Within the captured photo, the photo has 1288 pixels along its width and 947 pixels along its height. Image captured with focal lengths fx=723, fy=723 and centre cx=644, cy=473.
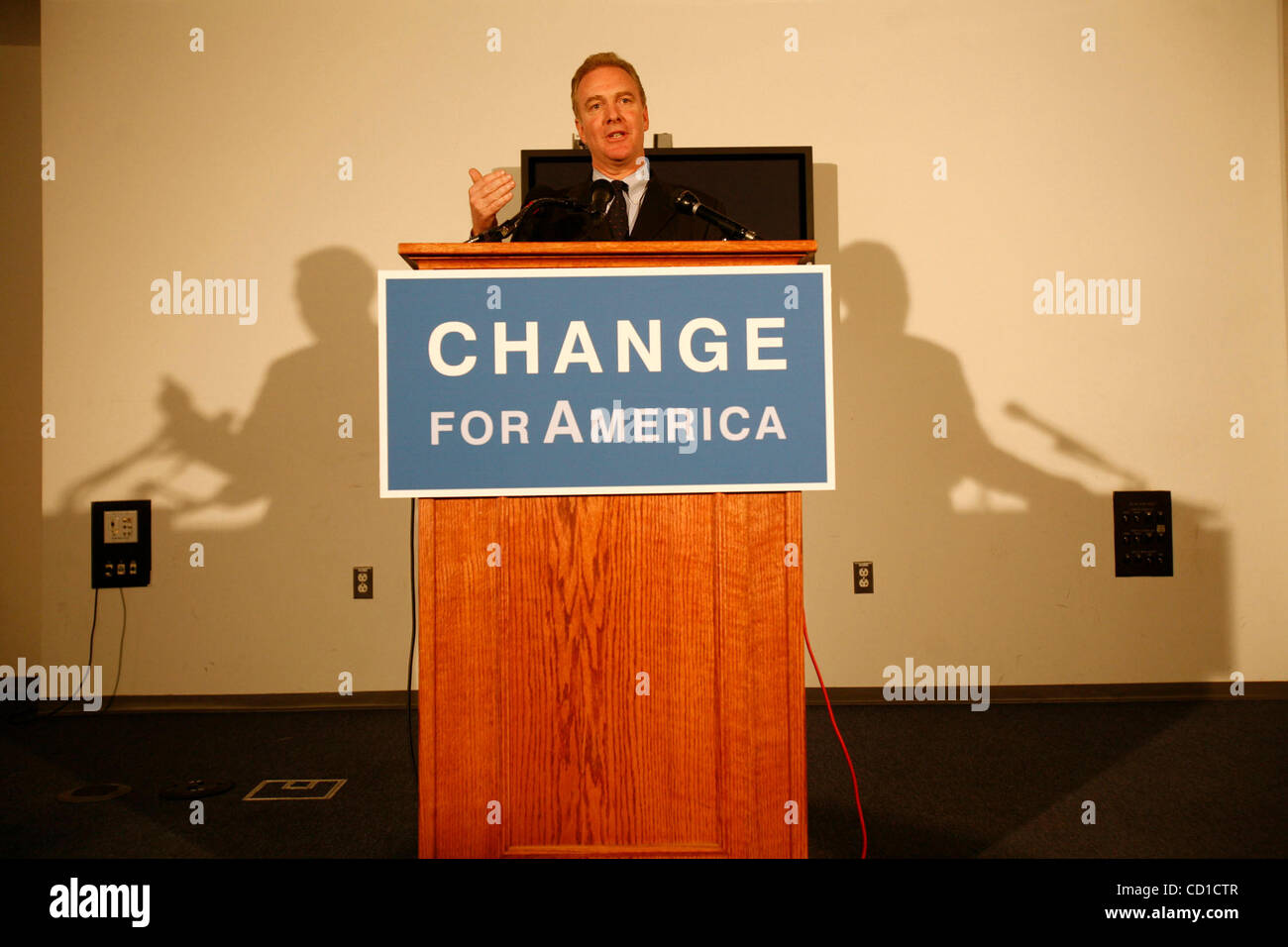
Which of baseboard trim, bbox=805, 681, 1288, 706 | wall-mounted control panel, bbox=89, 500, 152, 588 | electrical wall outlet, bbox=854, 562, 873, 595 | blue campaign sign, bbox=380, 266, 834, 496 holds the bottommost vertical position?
baseboard trim, bbox=805, 681, 1288, 706

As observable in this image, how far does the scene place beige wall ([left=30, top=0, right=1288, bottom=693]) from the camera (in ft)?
9.82

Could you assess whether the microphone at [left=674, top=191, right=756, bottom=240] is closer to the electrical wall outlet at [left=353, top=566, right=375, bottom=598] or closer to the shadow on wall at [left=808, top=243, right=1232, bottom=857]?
the shadow on wall at [left=808, top=243, right=1232, bottom=857]

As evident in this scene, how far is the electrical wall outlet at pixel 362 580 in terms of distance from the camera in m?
2.99

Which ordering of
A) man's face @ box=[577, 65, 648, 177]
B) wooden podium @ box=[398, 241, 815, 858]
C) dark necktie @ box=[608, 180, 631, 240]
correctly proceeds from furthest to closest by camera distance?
man's face @ box=[577, 65, 648, 177] < dark necktie @ box=[608, 180, 631, 240] < wooden podium @ box=[398, 241, 815, 858]

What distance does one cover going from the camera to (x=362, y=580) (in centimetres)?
299

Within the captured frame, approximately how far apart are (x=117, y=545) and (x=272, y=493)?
654 mm

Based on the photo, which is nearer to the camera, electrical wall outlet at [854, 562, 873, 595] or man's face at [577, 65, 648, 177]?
man's face at [577, 65, 648, 177]

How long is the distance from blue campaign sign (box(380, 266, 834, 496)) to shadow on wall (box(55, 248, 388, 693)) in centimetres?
212

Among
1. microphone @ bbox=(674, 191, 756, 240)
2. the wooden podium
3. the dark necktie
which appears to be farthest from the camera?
the dark necktie

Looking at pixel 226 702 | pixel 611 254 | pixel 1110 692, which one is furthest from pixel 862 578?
pixel 226 702

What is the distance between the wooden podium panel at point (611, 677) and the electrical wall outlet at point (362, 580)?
214cm

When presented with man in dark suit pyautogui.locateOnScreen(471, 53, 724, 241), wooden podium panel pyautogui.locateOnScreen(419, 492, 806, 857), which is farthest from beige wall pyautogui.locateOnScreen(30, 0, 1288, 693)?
wooden podium panel pyautogui.locateOnScreen(419, 492, 806, 857)

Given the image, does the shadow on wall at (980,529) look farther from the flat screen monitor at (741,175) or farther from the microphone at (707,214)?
the microphone at (707,214)
